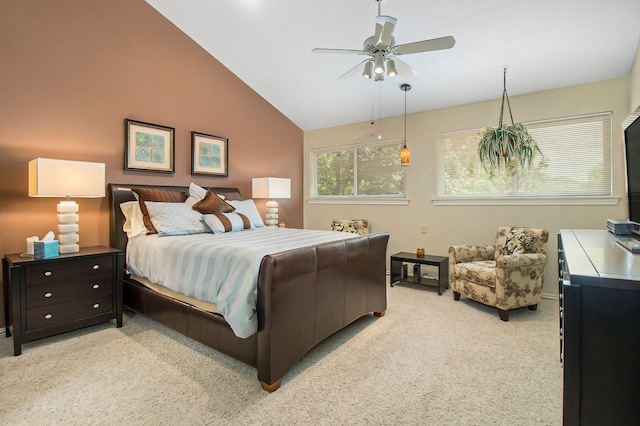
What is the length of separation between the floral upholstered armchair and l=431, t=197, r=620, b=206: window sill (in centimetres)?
42

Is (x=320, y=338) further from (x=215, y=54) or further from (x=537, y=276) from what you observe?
(x=215, y=54)

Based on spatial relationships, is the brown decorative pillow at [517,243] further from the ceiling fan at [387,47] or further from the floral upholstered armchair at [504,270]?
the ceiling fan at [387,47]

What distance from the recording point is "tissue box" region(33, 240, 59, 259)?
260 cm

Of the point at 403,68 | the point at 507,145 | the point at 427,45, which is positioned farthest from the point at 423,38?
the point at 507,145

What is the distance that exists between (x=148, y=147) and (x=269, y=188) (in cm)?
160

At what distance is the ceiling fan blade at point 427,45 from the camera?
2397 millimetres

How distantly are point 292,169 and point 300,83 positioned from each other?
5.33 ft

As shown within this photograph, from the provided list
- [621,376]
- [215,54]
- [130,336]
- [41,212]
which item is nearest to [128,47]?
[215,54]

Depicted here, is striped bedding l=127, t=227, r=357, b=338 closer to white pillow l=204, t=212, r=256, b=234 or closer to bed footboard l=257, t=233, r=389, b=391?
bed footboard l=257, t=233, r=389, b=391

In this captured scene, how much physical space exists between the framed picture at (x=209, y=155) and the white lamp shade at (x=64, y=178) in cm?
134

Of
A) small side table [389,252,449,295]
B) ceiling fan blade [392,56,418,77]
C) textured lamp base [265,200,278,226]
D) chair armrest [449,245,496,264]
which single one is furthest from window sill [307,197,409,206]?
ceiling fan blade [392,56,418,77]

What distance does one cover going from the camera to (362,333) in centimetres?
284

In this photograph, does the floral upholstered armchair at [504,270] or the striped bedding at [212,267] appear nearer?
the striped bedding at [212,267]

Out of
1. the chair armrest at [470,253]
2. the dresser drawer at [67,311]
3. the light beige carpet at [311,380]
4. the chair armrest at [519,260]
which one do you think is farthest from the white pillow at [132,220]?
the chair armrest at [519,260]
